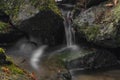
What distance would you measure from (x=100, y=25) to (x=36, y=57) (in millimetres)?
2908

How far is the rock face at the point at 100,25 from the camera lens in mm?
→ 10391

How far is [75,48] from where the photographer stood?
11.9m

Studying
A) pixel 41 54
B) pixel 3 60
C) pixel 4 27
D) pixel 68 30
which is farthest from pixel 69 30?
pixel 3 60

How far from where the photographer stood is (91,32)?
1102 centimetres

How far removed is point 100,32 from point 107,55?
3.91 feet

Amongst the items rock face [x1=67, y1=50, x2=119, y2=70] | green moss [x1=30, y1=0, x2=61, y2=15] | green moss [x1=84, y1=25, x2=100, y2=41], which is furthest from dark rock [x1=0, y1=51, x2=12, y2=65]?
green moss [x1=30, y1=0, x2=61, y2=15]

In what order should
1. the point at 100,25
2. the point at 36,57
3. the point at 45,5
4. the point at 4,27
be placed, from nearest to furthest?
the point at 100,25 → the point at 36,57 → the point at 45,5 → the point at 4,27

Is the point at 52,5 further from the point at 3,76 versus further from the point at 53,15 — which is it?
the point at 3,76

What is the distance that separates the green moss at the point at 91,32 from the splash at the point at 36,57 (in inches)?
84.4

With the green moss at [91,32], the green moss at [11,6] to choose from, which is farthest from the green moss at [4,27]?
the green moss at [91,32]

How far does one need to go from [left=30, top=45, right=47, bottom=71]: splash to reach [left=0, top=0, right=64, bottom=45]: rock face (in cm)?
49

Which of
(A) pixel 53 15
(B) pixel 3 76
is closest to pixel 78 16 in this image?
(A) pixel 53 15

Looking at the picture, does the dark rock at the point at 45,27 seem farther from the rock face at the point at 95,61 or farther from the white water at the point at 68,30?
the rock face at the point at 95,61

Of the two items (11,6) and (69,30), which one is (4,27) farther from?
(69,30)
